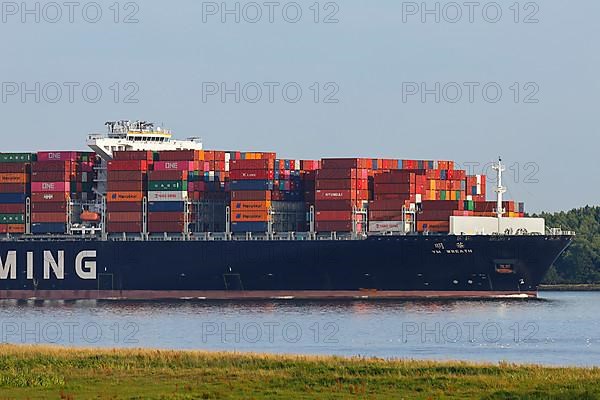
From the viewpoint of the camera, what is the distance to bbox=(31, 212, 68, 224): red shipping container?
91.6m

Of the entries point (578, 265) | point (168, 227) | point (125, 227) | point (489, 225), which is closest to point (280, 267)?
point (168, 227)

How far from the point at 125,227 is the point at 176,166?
5.31 metres

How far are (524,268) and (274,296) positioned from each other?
15.7 meters

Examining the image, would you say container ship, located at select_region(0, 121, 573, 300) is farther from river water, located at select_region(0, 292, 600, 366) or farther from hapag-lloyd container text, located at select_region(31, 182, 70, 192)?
river water, located at select_region(0, 292, 600, 366)

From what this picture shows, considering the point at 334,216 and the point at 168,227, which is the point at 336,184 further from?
the point at 168,227

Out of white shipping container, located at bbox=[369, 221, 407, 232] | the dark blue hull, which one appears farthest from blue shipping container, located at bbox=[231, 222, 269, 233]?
white shipping container, located at bbox=[369, 221, 407, 232]

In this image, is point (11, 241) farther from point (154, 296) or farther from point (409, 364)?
point (409, 364)

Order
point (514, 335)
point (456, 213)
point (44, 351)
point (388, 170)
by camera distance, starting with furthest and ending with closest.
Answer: point (388, 170) → point (456, 213) → point (514, 335) → point (44, 351)

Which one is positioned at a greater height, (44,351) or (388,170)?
(388,170)

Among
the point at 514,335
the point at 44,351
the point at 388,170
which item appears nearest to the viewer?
the point at 44,351

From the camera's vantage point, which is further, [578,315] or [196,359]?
[578,315]

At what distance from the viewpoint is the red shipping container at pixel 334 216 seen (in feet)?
281

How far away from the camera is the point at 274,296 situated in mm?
88000

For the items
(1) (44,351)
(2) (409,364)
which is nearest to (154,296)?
(1) (44,351)
